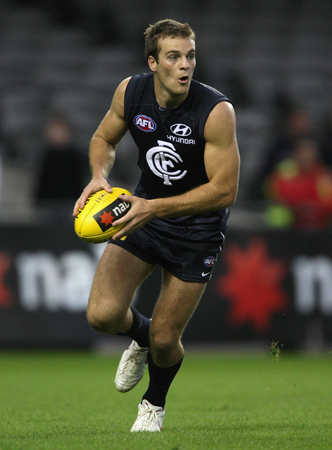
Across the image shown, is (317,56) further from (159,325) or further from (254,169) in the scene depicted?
(159,325)

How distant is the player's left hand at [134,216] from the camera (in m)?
4.71

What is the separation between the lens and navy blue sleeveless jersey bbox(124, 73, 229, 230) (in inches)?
199

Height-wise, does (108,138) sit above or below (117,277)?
above

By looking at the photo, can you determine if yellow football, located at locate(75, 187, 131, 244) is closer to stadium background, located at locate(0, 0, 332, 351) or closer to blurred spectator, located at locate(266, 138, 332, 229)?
stadium background, located at locate(0, 0, 332, 351)

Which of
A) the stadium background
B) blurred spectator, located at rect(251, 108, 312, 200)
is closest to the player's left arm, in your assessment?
the stadium background

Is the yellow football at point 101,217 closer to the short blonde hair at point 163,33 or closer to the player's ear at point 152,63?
the player's ear at point 152,63

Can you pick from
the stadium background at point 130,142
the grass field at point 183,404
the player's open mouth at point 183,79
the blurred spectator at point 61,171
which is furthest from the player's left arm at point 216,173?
the blurred spectator at point 61,171

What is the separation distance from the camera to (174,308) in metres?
5.20

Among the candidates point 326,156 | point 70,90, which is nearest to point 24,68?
point 70,90

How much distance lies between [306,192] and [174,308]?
5498 millimetres

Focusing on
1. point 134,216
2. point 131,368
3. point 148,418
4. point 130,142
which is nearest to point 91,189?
point 134,216

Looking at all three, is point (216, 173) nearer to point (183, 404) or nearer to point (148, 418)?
point (148, 418)

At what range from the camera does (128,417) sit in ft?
19.2

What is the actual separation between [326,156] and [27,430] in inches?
297
